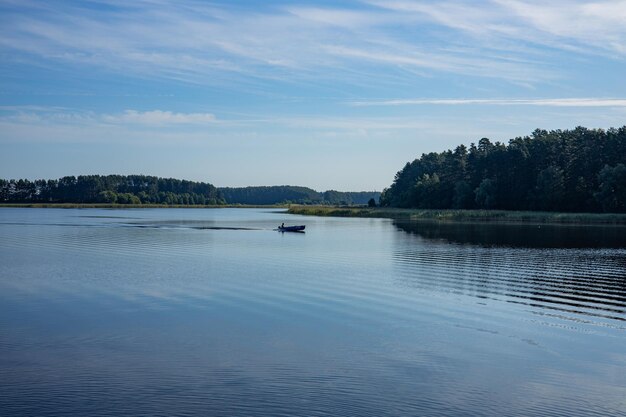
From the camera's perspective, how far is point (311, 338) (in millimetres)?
18531

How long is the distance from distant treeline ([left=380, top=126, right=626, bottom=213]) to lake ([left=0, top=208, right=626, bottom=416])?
65.9 m

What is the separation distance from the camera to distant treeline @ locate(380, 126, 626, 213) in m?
98.7

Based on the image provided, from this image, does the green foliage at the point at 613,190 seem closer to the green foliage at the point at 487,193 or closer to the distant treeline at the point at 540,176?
the distant treeline at the point at 540,176

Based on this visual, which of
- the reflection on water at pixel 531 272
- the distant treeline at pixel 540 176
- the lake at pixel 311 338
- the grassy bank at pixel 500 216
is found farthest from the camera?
the distant treeline at pixel 540 176

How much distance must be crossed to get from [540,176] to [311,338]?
302 ft

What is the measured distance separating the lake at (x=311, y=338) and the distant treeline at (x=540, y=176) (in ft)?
216

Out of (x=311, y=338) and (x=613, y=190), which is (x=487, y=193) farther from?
(x=311, y=338)

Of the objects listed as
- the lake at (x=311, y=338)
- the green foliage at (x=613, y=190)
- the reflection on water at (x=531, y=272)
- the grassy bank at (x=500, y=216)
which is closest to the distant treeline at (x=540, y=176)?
the green foliage at (x=613, y=190)

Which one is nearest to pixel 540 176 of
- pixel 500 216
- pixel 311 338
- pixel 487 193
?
pixel 500 216

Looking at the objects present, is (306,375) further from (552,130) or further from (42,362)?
(552,130)

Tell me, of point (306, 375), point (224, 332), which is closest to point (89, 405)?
point (306, 375)

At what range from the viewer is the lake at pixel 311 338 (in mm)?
13125

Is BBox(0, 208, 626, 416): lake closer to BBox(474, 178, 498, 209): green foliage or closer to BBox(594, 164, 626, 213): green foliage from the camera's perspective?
BBox(594, 164, 626, 213): green foliage

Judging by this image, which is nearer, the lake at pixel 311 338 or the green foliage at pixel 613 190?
the lake at pixel 311 338
